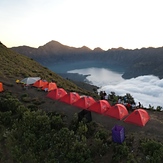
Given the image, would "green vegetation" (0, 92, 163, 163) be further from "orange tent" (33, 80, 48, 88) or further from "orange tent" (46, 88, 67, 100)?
"orange tent" (33, 80, 48, 88)

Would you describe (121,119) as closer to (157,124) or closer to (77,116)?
(157,124)

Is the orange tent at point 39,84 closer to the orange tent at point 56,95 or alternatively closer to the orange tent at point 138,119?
the orange tent at point 56,95

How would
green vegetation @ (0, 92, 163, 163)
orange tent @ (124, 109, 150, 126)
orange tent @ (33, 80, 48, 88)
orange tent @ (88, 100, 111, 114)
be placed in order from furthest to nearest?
orange tent @ (33, 80, 48, 88) → orange tent @ (88, 100, 111, 114) → orange tent @ (124, 109, 150, 126) → green vegetation @ (0, 92, 163, 163)

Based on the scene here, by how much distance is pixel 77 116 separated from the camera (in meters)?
16.4

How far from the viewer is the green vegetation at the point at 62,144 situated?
457 inches

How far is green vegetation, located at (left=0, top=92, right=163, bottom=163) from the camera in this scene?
1161 centimetres

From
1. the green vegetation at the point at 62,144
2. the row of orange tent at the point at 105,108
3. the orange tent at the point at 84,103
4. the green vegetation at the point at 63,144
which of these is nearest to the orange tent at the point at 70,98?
Answer: the row of orange tent at the point at 105,108

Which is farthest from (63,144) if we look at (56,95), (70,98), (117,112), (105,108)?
(56,95)

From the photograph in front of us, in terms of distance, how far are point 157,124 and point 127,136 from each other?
4.08 metres

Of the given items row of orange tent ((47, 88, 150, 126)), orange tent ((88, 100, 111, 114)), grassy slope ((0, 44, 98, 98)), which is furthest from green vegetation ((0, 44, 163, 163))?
grassy slope ((0, 44, 98, 98))

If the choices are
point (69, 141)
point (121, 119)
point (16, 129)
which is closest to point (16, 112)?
point (16, 129)

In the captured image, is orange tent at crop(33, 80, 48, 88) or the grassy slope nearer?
orange tent at crop(33, 80, 48, 88)

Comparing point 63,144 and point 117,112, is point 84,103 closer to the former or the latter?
point 117,112

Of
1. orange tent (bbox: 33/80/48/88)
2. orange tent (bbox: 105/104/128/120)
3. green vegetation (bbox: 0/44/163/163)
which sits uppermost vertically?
orange tent (bbox: 33/80/48/88)
